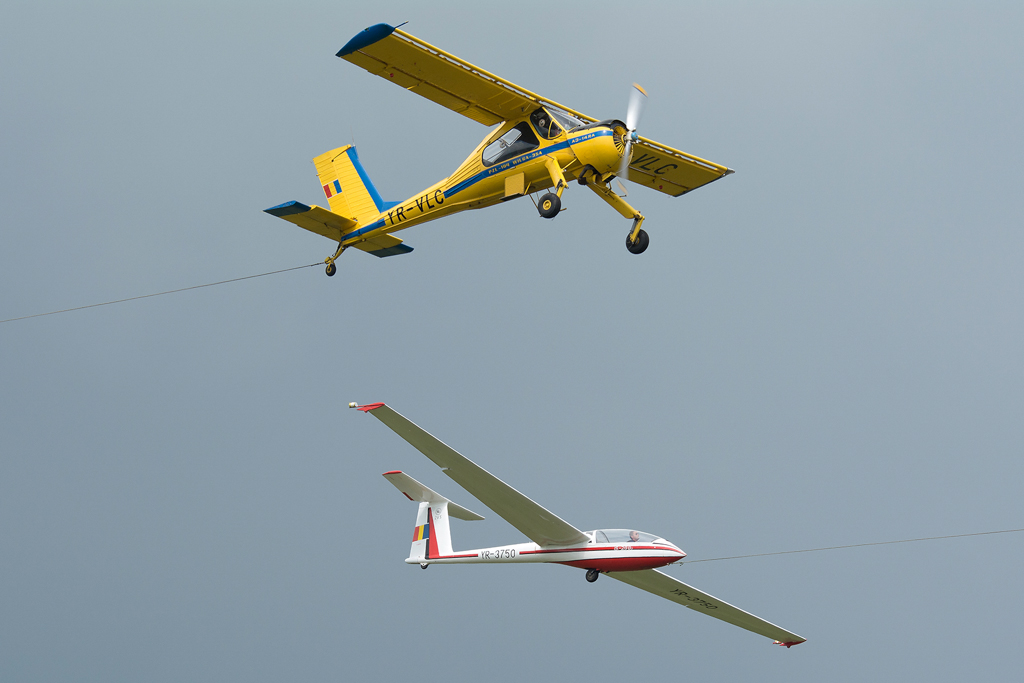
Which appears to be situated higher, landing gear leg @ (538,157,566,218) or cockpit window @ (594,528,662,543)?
landing gear leg @ (538,157,566,218)

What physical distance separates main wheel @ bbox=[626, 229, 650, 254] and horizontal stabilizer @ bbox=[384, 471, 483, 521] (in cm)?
1016

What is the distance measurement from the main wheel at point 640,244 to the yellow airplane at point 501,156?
2cm

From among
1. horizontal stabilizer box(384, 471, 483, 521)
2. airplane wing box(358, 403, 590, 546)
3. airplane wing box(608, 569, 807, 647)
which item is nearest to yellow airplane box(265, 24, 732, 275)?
airplane wing box(358, 403, 590, 546)

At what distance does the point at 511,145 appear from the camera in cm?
2041

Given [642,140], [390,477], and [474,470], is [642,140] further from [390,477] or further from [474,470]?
[390,477]

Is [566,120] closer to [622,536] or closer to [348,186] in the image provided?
[348,186]

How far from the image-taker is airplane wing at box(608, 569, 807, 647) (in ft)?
87.2

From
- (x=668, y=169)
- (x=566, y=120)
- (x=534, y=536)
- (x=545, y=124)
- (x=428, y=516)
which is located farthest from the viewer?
(x=428, y=516)

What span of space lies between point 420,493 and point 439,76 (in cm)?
1227

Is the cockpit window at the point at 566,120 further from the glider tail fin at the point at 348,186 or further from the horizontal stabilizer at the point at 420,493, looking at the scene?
the horizontal stabilizer at the point at 420,493

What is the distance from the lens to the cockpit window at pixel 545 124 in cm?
1970

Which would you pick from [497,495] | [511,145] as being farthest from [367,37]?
[497,495]

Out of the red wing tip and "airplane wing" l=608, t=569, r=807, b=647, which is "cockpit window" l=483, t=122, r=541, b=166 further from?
the red wing tip

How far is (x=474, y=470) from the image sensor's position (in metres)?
21.2
